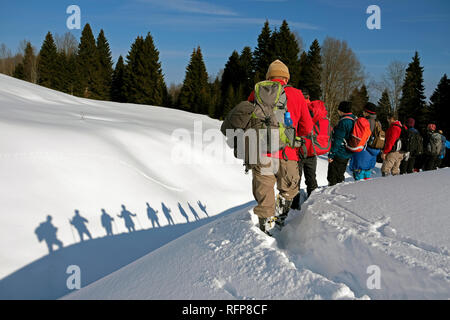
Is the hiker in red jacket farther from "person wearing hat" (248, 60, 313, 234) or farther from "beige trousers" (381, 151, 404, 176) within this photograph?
"person wearing hat" (248, 60, 313, 234)

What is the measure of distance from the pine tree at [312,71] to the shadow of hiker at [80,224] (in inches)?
1133

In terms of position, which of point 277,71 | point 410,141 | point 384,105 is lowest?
point 410,141

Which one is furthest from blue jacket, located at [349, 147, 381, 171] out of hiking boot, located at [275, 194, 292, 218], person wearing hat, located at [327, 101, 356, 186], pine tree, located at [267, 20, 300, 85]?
pine tree, located at [267, 20, 300, 85]

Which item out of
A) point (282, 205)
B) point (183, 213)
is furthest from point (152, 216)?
point (282, 205)

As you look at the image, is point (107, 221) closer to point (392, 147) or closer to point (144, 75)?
point (392, 147)

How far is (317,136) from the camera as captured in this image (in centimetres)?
374

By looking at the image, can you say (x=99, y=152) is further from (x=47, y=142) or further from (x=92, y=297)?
(x=92, y=297)

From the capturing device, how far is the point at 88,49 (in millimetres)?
39625

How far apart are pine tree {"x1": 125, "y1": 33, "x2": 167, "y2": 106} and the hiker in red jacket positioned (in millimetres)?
31670

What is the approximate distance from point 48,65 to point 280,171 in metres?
44.6

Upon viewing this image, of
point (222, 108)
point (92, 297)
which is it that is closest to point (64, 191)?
point (92, 297)
